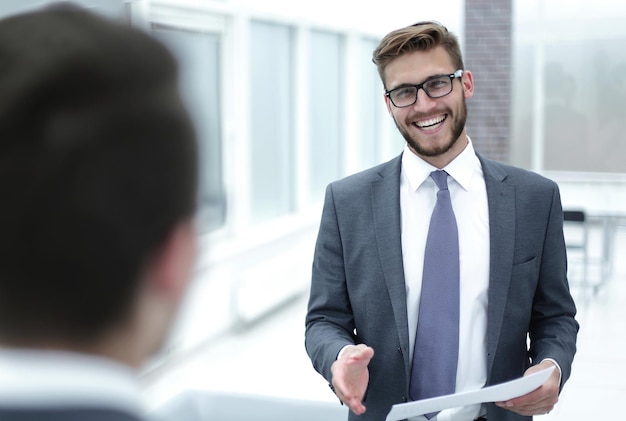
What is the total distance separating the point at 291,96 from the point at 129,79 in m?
6.08

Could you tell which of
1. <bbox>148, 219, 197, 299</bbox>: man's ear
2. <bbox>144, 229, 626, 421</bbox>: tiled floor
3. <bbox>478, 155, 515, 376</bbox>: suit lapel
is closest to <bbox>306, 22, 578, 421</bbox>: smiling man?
<bbox>478, 155, 515, 376</bbox>: suit lapel

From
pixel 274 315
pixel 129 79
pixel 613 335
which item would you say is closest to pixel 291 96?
pixel 274 315

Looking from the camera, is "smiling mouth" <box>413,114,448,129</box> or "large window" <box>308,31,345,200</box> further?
Answer: "large window" <box>308,31,345,200</box>

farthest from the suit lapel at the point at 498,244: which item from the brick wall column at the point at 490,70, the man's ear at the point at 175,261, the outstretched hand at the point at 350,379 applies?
the brick wall column at the point at 490,70

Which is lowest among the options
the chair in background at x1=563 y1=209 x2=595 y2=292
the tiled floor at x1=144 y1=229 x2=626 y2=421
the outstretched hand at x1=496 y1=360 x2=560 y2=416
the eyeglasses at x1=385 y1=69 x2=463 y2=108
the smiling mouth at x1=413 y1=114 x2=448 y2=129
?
the tiled floor at x1=144 y1=229 x2=626 y2=421

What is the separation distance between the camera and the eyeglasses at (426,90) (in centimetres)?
162

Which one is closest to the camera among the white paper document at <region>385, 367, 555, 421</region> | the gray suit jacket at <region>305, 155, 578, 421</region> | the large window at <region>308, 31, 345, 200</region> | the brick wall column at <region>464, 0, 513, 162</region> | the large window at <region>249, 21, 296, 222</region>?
the white paper document at <region>385, 367, 555, 421</region>

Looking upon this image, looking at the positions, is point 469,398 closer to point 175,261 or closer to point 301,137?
point 175,261

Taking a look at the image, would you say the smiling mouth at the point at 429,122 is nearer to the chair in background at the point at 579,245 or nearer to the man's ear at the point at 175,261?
the man's ear at the point at 175,261

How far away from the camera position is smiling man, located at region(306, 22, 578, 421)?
1.53 metres

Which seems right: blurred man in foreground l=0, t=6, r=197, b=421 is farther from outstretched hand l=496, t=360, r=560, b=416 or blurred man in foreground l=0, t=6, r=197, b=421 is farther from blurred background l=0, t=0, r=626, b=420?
blurred background l=0, t=0, r=626, b=420

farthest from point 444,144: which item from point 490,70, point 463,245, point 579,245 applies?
point 579,245

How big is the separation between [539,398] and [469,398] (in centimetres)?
20

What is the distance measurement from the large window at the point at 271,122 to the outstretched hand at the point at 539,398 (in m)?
4.42
